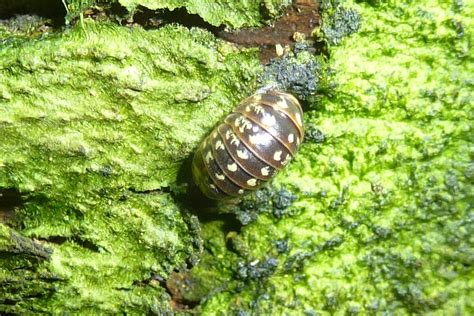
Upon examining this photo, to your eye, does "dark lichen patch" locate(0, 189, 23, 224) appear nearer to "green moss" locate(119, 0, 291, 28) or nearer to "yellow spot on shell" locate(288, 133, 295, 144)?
"green moss" locate(119, 0, 291, 28)

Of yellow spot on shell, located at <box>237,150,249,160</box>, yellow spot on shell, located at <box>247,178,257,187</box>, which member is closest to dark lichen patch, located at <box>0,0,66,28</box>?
yellow spot on shell, located at <box>237,150,249,160</box>

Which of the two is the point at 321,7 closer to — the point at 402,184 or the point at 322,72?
the point at 322,72

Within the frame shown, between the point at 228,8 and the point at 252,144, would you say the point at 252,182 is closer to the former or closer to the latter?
the point at 252,144

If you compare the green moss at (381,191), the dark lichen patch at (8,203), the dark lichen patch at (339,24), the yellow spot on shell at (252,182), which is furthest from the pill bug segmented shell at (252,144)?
the dark lichen patch at (8,203)

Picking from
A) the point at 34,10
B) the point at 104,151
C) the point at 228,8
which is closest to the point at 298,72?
the point at 228,8

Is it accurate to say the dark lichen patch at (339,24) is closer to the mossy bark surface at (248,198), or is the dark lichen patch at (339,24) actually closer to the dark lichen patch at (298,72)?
the mossy bark surface at (248,198)

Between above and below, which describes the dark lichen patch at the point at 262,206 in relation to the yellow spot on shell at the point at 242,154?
below

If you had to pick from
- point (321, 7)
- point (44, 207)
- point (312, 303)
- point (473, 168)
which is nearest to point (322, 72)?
point (321, 7)
